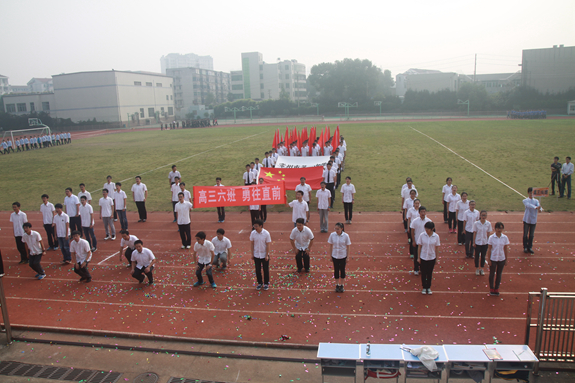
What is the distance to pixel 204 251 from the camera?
898cm

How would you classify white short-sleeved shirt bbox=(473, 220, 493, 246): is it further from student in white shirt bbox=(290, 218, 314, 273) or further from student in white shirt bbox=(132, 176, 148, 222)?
student in white shirt bbox=(132, 176, 148, 222)

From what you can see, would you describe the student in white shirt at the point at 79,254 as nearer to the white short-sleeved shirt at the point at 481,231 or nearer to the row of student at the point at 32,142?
the white short-sleeved shirt at the point at 481,231

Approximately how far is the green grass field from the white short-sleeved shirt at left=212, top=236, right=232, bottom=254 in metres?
6.31

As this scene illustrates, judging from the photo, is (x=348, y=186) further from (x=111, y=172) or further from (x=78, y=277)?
(x=111, y=172)

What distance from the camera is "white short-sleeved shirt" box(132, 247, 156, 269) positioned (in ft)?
30.2

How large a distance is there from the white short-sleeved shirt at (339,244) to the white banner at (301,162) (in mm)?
9179

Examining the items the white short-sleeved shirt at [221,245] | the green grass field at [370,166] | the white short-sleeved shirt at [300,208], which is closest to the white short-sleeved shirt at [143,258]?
the white short-sleeved shirt at [221,245]

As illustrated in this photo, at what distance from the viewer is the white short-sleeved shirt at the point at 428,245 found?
809cm

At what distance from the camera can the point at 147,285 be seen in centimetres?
938

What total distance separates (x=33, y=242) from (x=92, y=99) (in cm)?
6630

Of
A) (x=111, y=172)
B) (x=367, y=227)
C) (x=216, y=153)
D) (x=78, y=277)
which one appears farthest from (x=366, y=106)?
(x=78, y=277)

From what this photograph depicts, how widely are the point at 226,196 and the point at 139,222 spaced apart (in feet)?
13.7

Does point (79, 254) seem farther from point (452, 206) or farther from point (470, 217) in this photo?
point (452, 206)

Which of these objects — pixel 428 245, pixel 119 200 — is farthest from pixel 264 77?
pixel 428 245
